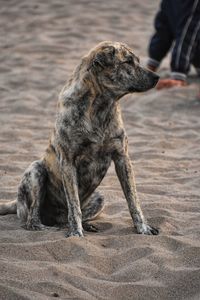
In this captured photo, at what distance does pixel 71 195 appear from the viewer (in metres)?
4.91

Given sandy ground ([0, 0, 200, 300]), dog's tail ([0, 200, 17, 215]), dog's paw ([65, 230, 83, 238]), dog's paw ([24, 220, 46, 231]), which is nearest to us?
sandy ground ([0, 0, 200, 300])

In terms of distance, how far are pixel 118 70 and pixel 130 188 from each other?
880mm

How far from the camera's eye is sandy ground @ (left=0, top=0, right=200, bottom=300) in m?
3.88

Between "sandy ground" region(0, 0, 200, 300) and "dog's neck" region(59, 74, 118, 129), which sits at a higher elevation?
"dog's neck" region(59, 74, 118, 129)

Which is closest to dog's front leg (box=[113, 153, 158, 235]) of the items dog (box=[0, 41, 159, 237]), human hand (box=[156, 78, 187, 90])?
dog (box=[0, 41, 159, 237])

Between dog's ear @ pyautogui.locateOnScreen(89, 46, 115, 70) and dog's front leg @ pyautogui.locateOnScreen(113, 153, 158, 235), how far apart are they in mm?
660

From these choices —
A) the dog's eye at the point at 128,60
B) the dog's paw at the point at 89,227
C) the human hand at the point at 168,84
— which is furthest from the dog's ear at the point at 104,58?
the human hand at the point at 168,84

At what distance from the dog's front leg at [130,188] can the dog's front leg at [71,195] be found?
1.18ft

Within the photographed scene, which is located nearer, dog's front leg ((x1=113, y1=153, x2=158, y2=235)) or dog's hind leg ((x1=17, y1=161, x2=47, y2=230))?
dog's front leg ((x1=113, y1=153, x2=158, y2=235))

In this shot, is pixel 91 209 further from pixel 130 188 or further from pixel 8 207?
pixel 8 207

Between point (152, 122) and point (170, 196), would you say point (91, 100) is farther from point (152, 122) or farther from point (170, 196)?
point (152, 122)

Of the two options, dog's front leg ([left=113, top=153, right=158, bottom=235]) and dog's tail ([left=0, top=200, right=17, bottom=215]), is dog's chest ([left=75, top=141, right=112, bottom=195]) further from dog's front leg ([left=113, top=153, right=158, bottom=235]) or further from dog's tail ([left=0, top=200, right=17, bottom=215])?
dog's tail ([left=0, top=200, right=17, bottom=215])

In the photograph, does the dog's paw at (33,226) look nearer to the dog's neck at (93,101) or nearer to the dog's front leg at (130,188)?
the dog's front leg at (130,188)

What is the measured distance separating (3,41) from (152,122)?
4.76 metres
